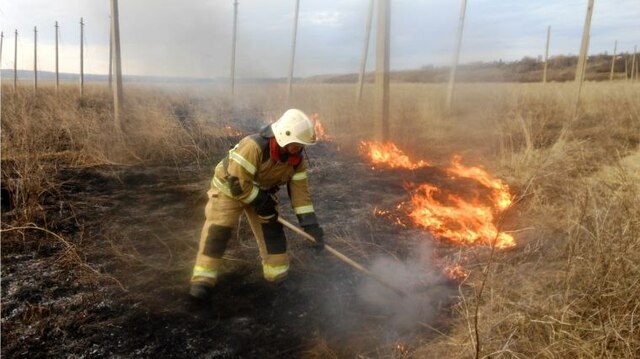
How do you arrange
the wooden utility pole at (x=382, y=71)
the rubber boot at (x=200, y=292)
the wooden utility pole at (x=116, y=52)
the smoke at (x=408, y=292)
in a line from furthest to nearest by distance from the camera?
the wooden utility pole at (x=116, y=52) → the wooden utility pole at (x=382, y=71) → the rubber boot at (x=200, y=292) → the smoke at (x=408, y=292)

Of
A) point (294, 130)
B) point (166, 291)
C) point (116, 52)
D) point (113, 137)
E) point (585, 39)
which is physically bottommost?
point (166, 291)

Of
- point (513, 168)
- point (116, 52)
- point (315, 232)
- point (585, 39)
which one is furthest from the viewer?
point (585, 39)

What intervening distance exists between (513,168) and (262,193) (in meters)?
5.44

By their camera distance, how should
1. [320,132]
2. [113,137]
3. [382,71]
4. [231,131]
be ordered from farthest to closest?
1. [320,132]
2. [231,131]
3. [113,137]
4. [382,71]

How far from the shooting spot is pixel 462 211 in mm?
5781

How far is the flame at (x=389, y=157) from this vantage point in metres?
8.98

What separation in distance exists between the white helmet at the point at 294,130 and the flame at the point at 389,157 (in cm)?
549

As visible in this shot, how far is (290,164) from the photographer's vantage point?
3.90 m

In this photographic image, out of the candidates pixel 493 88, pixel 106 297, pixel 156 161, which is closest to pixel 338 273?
pixel 106 297

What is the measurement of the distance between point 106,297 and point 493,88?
17361mm

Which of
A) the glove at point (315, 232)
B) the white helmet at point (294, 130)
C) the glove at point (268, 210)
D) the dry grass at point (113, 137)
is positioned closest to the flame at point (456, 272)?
the glove at point (315, 232)

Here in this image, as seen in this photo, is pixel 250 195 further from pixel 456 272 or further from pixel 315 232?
pixel 456 272

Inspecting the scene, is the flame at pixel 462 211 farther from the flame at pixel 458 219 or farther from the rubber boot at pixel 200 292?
the rubber boot at pixel 200 292

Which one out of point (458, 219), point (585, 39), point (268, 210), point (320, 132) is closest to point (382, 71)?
point (320, 132)
